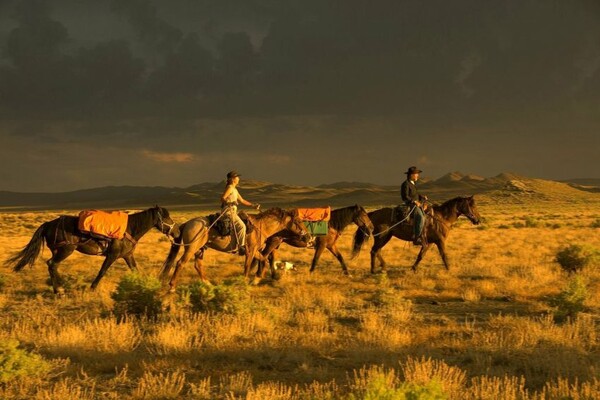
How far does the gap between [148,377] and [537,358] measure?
15.7ft

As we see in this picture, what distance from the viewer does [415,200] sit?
49.1ft

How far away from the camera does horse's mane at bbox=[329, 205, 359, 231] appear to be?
1477 cm

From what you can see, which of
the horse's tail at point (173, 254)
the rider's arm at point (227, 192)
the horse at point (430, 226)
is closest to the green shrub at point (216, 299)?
the horse's tail at point (173, 254)

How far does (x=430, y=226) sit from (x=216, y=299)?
27.0ft

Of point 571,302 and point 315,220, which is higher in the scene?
point 315,220

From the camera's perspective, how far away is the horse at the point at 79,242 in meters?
11.6

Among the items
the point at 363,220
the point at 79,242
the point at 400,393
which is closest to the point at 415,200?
the point at 363,220

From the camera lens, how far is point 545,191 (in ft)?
390

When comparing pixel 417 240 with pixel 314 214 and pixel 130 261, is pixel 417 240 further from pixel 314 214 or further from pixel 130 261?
pixel 130 261

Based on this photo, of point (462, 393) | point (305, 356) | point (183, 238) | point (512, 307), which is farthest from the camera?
point (183, 238)

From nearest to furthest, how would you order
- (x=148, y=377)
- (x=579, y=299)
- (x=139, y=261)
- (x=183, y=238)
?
(x=148, y=377), (x=579, y=299), (x=183, y=238), (x=139, y=261)

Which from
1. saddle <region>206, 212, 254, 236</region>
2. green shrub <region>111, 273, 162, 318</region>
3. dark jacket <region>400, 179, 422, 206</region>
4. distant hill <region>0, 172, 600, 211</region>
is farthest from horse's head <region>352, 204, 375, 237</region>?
distant hill <region>0, 172, 600, 211</region>

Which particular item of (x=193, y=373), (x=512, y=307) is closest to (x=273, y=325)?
(x=193, y=373)

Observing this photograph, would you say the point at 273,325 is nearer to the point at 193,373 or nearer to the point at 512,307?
the point at 193,373
